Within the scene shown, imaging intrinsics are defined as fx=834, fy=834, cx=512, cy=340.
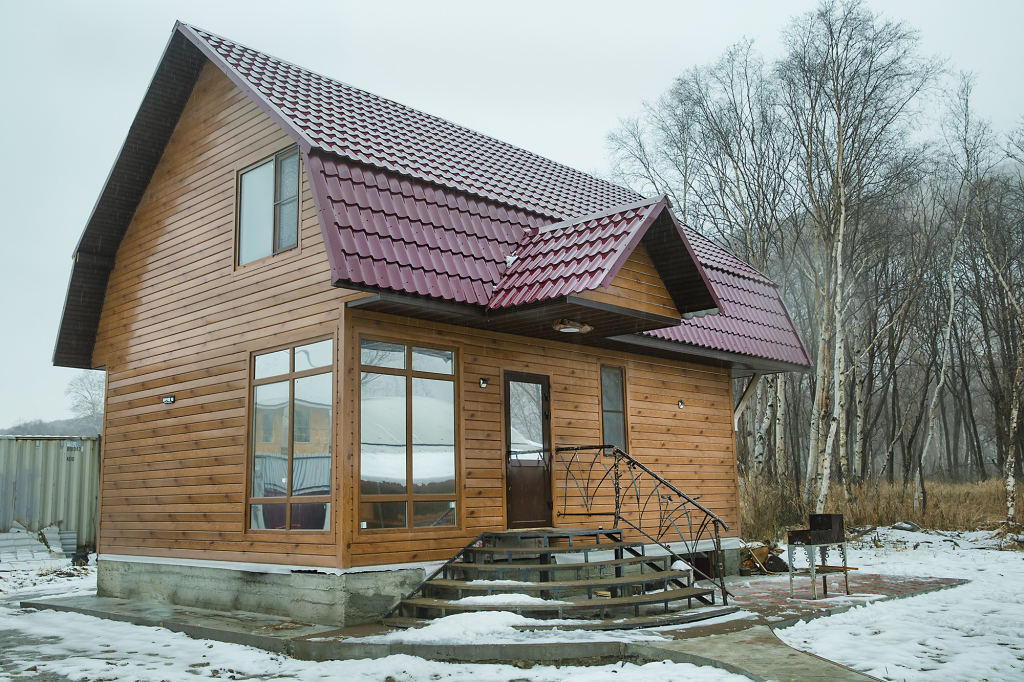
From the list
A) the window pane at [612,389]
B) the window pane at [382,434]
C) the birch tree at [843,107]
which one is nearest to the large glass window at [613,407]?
the window pane at [612,389]

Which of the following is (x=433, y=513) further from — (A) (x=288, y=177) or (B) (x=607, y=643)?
(A) (x=288, y=177)

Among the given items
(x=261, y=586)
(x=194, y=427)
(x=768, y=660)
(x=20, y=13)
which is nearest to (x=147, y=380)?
(x=194, y=427)

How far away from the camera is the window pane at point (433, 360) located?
909 centimetres

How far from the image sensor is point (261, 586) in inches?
355

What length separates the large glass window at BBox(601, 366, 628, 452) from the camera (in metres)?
11.2

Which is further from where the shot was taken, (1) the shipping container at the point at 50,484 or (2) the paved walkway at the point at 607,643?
(1) the shipping container at the point at 50,484

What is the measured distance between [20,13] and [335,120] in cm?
13202

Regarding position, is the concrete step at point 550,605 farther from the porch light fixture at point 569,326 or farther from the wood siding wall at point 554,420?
the porch light fixture at point 569,326

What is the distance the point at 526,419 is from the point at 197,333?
170 inches

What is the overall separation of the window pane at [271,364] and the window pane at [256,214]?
47.2 inches

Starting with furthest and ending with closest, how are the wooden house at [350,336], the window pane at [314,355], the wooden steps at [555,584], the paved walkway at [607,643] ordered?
1. the window pane at [314,355]
2. the wooden house at [350,336]
3. the wooden steps at [555,584]
4. the paved walkway at [607,643]

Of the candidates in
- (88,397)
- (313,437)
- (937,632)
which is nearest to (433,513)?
(313,437)

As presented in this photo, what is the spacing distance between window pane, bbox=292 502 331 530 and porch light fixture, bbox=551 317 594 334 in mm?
3164

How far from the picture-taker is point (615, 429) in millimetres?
11328
